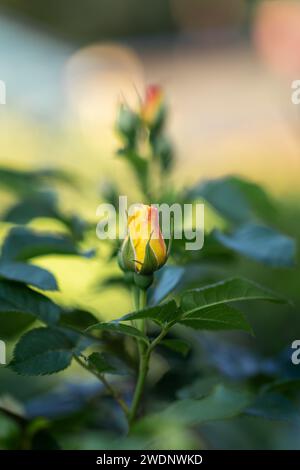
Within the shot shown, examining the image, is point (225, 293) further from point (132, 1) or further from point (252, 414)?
point (132, 1)

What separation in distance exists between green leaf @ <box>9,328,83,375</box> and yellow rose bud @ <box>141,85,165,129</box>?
0.44m

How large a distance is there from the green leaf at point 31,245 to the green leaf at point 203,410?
21cm

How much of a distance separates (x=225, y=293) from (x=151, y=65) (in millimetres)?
5073

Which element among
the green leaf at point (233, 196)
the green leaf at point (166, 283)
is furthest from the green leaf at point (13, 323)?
the green leaf at point (233, 196)

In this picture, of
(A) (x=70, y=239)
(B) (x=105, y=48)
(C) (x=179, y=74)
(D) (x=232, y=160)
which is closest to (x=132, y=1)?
(B) (x=105, y=48)

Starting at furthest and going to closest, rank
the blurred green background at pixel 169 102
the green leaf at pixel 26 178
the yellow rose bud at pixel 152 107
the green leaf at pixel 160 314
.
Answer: the blurred green background at pixel 169 102
the yellow rose bud at pixel 152 107
the green leaf at pixel 26 178
the green leaf at pixel 160 314

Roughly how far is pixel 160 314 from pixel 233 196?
374mm

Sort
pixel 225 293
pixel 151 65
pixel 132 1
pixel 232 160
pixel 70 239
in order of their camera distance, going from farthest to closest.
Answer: pixel 132 1 → pixel 151 65 → pixel 232 160 → pixel 70 239 → pixel 225 293

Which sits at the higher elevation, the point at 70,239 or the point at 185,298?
the point at 70,239

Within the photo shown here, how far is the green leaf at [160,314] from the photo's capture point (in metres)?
0.60

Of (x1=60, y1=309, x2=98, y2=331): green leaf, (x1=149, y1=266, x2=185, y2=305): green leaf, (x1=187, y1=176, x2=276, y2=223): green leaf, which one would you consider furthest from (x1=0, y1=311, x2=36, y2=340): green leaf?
(x1=187, y1=176, x2=276, y2=223): green leaf

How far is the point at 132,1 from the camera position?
5891mm
